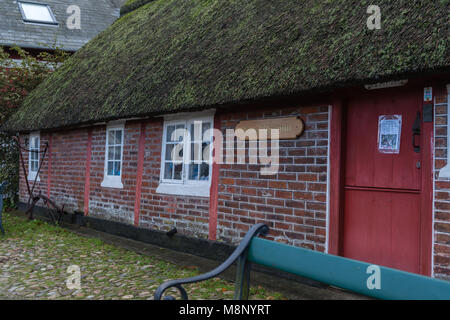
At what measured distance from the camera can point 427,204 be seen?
373cm

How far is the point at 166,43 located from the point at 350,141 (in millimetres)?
4784

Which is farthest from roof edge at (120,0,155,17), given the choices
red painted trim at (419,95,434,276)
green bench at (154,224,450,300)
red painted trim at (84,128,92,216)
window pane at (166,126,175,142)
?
green bench at (154,224,450,300)

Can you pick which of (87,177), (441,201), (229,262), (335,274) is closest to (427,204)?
(441,201)

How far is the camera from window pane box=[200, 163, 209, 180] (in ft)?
19.9

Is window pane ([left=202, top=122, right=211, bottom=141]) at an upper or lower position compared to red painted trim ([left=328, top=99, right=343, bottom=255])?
upper

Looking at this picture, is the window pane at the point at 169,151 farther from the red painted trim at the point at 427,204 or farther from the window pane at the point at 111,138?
the red painted trim at the point at 427,204

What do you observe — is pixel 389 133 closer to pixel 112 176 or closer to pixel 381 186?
pixel 381 186

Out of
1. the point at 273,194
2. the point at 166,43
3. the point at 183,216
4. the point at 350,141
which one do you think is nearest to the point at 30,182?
the point at 166,43

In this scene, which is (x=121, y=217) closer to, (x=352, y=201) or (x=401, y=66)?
(x=352, y=201)

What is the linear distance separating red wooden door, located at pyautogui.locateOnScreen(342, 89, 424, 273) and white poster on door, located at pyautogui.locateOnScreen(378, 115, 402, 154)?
0.02 meters

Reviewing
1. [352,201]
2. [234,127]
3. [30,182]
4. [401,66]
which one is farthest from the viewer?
[30,182]

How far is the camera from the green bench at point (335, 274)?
1897mm

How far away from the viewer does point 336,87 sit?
4.05m

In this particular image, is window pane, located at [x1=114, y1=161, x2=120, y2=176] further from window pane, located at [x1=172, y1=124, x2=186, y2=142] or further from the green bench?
the green bench
